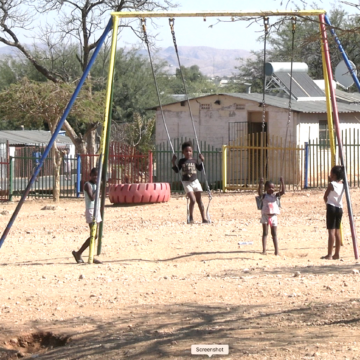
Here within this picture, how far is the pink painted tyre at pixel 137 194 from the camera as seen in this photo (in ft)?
63.9

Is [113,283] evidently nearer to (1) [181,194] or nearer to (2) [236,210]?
(2) [236,210]

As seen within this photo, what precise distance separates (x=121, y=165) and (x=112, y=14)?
12.6 metres

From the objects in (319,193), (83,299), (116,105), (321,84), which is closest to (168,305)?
(83,299)

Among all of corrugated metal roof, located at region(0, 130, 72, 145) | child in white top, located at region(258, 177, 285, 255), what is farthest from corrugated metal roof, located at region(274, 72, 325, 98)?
corrugated metal roof, located at region(0, 130, 72, 145)

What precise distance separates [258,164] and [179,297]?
17.1 meters

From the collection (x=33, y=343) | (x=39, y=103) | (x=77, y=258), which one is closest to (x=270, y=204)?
(x=77, y=258)

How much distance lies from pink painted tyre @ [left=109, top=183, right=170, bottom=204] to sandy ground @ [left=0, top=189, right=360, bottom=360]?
629cm

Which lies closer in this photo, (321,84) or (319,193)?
(319,193)

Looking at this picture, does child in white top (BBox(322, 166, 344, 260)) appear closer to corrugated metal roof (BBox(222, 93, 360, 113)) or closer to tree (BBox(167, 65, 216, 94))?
corrugated metal roof (BBox(222, 93, 360, 113))

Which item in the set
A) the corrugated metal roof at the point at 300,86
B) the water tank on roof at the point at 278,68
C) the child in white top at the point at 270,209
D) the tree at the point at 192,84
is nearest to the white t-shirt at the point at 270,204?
the child in white top at the point at 270,209

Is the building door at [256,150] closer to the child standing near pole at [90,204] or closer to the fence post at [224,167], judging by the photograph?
the fence post at [224,167]

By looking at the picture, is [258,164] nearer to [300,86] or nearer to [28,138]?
[300,86]

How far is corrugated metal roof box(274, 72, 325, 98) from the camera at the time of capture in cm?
2767

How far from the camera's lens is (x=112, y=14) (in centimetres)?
1021
